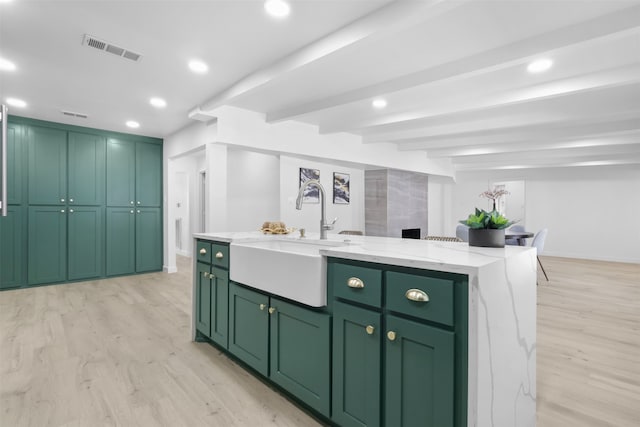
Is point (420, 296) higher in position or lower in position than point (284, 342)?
higher

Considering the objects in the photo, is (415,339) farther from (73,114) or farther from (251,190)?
(73,114)

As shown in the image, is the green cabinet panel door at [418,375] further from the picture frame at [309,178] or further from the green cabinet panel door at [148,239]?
the green cabinet panel door at [148,239]

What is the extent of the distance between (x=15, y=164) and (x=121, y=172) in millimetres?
1301

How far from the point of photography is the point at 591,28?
2.22 metres

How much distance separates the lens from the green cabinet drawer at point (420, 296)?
125cm

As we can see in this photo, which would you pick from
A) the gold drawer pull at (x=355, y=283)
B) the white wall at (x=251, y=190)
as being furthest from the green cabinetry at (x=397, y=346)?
the white wall at (x=251, y=190)

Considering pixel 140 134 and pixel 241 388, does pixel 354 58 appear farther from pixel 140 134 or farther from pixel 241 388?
pixel 140 134

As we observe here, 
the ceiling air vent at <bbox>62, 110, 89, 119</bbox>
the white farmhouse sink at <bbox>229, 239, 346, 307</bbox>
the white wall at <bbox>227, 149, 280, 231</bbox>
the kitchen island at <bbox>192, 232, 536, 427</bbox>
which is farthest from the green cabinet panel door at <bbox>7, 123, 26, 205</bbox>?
the kitchen island at <bbox>192, 232, 536, 427</bbox>

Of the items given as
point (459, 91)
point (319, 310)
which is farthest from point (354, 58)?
point (319, 310)

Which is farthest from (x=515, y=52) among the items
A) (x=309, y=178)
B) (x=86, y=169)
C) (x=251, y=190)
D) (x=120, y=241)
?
(x=120, y=241)

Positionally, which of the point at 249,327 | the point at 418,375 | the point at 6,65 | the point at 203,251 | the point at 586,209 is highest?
the point at 6,65

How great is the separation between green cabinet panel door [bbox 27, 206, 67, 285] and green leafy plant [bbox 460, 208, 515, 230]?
5.68m

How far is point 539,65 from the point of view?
2951 millimetres

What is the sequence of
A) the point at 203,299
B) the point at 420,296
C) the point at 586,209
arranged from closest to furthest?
1. the point at 420,296
2. the point at 203,299
3. the point at 586,209
